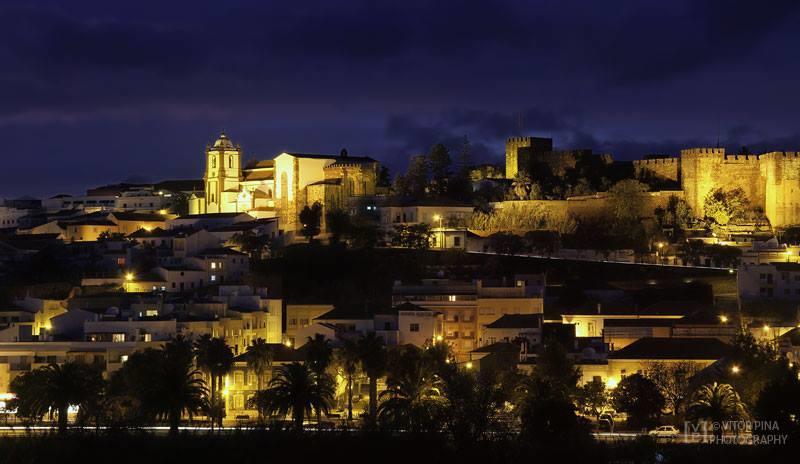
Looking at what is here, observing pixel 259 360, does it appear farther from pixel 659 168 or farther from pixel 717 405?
pixel 659 168

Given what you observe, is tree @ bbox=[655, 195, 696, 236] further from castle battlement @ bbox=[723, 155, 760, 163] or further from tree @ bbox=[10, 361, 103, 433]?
tree @ bbox=[10, 361, 103, 433]

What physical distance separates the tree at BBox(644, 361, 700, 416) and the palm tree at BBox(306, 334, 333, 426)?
8754 mm

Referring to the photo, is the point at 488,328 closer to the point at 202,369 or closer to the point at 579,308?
the point at 579,308

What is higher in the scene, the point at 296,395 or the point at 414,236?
the point at 414,236

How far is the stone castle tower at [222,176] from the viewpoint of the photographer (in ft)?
248

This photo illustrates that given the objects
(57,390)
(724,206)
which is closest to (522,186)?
(724,206)

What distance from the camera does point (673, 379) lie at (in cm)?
4447

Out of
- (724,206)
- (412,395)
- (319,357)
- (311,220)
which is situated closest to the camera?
(412,395)

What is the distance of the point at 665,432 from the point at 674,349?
6.78m

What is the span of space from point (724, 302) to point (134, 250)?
24.5 metres

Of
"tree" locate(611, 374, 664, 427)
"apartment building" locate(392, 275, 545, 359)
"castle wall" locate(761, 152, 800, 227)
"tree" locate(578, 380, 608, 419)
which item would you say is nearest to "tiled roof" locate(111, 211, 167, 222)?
"apartment building" locate(392, 275, 545, 359)

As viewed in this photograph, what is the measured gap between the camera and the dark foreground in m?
36.4

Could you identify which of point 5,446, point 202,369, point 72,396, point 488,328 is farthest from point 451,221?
point 5,446

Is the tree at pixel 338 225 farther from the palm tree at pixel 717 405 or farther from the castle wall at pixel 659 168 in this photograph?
the palm tree at pixel 717 405
